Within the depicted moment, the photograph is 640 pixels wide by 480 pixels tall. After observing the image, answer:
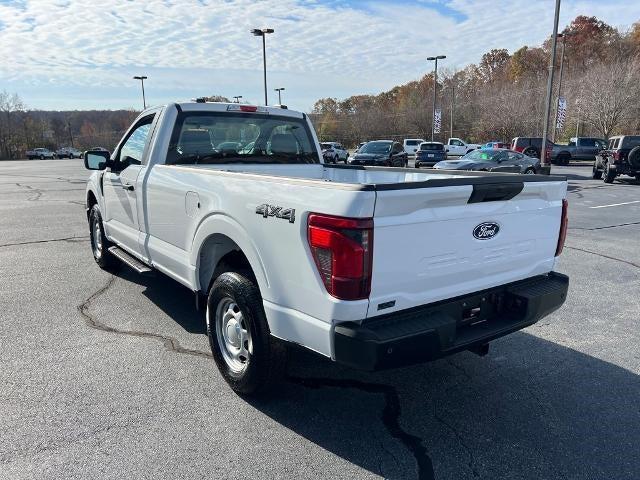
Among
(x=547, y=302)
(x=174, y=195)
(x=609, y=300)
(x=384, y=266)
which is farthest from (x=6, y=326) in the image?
(x=609, y=300)

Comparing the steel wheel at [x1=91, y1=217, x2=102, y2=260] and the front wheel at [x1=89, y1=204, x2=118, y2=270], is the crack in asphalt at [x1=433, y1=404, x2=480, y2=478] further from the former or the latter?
the steel wheel at [x1=91, y1=217, x2=102, y2=260]

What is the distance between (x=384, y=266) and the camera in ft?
8.48

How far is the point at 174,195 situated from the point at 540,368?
3240 millimetres

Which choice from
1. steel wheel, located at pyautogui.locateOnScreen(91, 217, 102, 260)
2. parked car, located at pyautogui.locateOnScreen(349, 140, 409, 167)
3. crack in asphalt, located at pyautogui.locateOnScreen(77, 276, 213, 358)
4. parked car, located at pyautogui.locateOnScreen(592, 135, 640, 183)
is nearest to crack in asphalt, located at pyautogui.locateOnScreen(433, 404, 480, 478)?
crack in asphalt, located at pyautogui.locateOnScreen(77, 276, 213, 358)

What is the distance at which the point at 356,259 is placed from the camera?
2.49 m

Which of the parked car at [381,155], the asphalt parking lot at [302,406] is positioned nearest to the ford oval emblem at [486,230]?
the asphalt parking lot at [302,406]

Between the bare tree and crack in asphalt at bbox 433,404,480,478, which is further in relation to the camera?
the bare tree

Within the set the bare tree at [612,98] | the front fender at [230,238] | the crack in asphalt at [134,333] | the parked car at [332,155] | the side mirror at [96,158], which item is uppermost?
the bare tree at [612,98]

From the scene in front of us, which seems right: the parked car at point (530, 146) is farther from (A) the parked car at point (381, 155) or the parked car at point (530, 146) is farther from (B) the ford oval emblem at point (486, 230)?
(B) the ford oval emblem at point (486, 230)

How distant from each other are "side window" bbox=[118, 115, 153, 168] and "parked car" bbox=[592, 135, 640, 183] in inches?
782

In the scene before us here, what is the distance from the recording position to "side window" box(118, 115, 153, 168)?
16.1 feet

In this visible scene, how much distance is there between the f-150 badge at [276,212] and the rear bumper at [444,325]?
2.17 feet

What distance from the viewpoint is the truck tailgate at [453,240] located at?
2.58 meters

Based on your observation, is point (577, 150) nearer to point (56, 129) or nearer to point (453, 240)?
point (453, 240)
